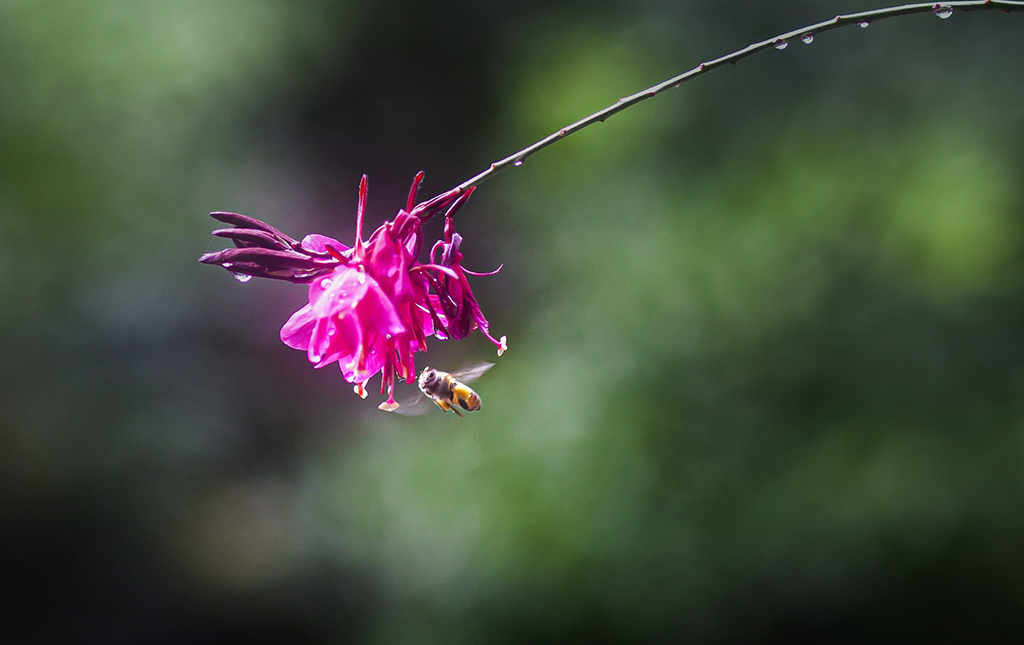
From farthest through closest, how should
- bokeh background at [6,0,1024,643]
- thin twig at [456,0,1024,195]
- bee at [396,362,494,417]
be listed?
bokeh background at [6,0,1024,643] < bee at [396,362,494,417] < thin twig at [456,0,1024,195]

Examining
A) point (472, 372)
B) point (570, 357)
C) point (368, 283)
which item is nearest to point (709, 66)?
point (368, 283)

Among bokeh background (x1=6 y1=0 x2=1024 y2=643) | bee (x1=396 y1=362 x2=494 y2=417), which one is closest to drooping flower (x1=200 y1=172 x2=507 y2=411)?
bee (x1=396 y1=362 x2=494 y2=417)

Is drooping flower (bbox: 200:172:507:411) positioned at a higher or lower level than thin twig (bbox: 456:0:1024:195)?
A: lower

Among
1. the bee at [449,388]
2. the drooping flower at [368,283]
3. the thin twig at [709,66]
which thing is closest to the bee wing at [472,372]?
the bee at [449,388]

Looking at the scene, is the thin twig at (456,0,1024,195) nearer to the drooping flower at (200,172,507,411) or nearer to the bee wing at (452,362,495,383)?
the drooping flower at (200,172,507,411)

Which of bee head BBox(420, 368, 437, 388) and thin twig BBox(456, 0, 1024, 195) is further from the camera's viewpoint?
bee head BBox(420, 368, 437, 388)

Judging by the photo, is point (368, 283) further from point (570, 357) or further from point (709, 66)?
point (570, 357)

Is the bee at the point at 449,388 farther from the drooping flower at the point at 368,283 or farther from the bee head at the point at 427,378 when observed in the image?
the drooping flower at the point at 368,283
